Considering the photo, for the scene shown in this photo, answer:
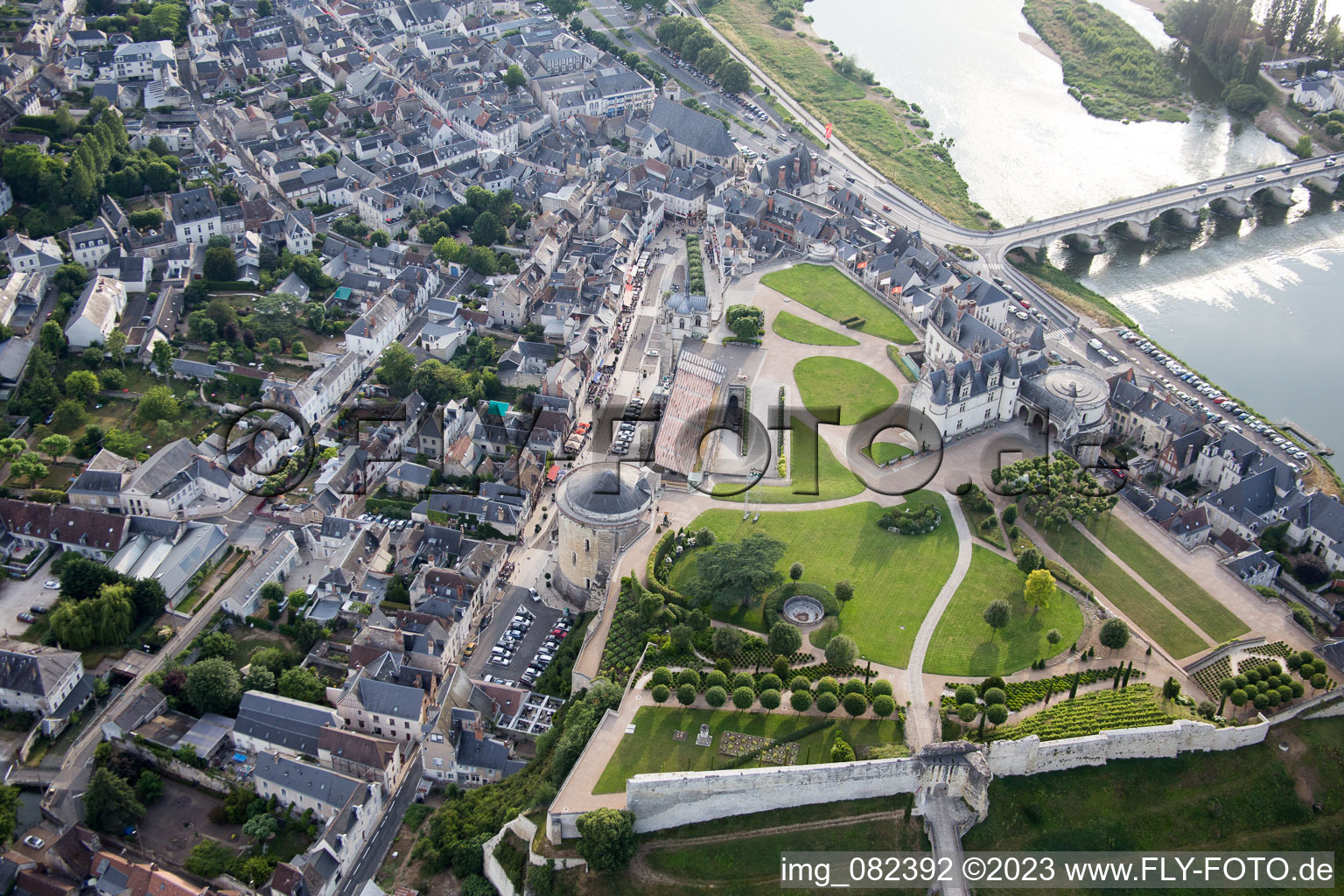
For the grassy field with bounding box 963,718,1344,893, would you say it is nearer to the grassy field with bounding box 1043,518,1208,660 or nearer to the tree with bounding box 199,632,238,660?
the grassy field with bounding box 1043,518,1208,660

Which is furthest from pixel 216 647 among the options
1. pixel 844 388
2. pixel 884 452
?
pixel 844 388

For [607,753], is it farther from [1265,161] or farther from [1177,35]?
[1177,35]

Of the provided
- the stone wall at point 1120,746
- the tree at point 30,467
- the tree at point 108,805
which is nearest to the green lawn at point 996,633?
the stone wall at point 1120,746

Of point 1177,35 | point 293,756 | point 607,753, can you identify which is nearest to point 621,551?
point 607,753

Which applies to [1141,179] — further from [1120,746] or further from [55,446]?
[55,446]

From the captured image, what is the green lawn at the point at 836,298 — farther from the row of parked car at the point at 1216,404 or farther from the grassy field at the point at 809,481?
the row of parked car at the point at 1216,404

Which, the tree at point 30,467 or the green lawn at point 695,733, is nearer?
the green lawn at point 695,733
